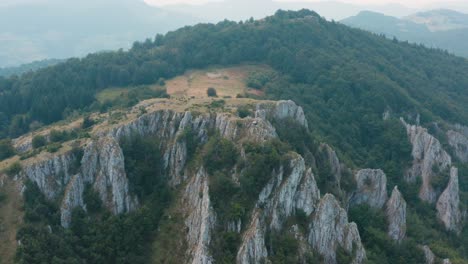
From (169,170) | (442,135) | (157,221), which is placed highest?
(169,170)

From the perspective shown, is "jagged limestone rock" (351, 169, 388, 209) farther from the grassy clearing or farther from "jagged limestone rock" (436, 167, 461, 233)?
the grassy clearing

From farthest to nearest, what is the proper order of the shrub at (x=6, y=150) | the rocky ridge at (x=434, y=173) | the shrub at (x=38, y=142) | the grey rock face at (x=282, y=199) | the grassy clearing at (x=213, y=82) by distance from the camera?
the grassy clearing at (x=213, y=82)
the rocky ridge at (x=434, y=173)
the shrub at (x=38, y=142)
the shrub at (x=6, y=150)
the grey rock face at (x=282, y=199)

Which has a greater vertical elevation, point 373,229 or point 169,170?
point 169,170

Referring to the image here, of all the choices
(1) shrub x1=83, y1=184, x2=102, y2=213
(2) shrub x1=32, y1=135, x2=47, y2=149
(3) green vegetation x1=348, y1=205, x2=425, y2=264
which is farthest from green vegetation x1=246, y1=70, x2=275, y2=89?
(1) shrub x1=83, y1=184, x2=102, y2=213

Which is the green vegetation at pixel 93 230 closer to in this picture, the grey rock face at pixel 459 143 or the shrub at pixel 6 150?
the shrub at pixel 6 150

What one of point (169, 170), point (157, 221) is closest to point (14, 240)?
point (157, 221)

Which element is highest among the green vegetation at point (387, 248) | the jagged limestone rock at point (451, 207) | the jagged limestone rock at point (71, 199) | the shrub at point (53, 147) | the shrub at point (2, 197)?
the shrub at point (53, 147)

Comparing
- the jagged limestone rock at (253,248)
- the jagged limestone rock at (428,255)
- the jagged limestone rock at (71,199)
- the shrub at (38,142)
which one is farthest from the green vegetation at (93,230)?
the jagged limestone rock at (428,255)

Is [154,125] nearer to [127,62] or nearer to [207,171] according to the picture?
[207,171]
